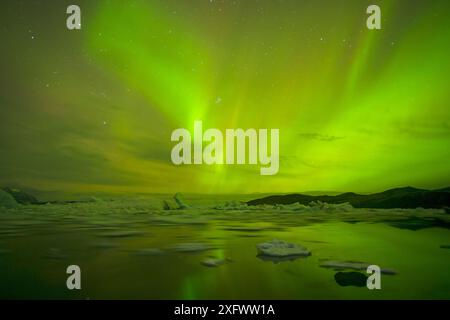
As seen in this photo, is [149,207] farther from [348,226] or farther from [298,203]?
[348,226]

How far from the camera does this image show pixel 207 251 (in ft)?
17.7

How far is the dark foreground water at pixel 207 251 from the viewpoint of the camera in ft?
15.5

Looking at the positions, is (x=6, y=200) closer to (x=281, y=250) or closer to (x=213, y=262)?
(x=213, y=262)

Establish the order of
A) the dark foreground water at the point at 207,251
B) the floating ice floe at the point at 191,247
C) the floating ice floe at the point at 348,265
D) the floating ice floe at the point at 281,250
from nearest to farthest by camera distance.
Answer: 1. the dark foreground water at the point at 207,251
2. the floating ice floe at the point at 348,265
3. the floating ice floe at the point at 281,250
4. the floating ice floe at the point at 191,247

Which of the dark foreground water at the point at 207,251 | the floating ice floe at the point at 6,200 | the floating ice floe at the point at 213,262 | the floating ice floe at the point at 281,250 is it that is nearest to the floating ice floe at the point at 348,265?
the dark foreground water at the point at 207,251

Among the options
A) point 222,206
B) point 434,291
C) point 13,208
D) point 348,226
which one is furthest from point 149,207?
point 434,291

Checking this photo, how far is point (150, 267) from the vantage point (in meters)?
5.05

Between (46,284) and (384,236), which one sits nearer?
(46,284)

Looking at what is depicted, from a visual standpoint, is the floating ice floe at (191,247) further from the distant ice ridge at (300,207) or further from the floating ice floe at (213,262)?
the distant ice ridge at (300,207)

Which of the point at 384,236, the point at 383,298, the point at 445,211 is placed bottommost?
the point at 383,298

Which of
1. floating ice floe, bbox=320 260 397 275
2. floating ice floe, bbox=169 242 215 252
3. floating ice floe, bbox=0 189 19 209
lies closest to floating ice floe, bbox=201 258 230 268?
floating ice floe, bbox=169 242 215 252

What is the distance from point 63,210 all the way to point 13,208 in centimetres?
78

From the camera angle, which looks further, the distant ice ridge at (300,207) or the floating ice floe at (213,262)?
the distant ice ridge at (300,207)

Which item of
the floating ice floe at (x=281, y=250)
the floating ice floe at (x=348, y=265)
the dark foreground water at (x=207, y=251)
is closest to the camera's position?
the dark foreground water at (x=207, y=251)
